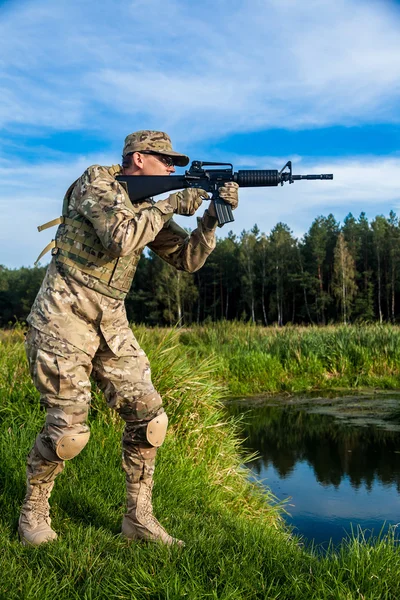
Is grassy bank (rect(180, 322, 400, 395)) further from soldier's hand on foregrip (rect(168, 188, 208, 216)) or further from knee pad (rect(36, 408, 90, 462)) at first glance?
knee pad (rect(36, 408, 90, 462))

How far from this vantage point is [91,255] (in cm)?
330

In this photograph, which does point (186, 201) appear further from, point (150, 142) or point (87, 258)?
point (87, 258)

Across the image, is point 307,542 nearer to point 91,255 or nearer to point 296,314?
→ point 91,255

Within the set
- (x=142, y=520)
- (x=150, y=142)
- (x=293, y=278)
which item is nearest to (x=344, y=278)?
(x=293, y=278)

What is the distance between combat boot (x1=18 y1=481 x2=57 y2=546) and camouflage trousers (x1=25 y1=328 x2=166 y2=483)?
0.07m

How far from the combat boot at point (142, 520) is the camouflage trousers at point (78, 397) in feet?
0.22

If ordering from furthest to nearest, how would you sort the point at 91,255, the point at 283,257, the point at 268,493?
the point at 283,257 → the point at 268,493 → the point at 91,255

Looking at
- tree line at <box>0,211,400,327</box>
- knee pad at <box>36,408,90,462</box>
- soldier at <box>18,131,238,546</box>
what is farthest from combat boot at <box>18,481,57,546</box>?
tree line at <box>0,211,400,327</box>

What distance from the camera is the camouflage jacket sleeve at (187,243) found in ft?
12.3

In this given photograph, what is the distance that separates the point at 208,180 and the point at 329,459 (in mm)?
4684

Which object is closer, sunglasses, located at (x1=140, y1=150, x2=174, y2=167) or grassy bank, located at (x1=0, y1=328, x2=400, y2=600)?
grassy bank, located at (x1=0, y1=328, x2=400, y2=600)

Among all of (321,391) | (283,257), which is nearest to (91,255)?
(321,391)

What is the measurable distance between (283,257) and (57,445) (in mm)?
53243

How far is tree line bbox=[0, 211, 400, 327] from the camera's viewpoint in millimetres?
50250
